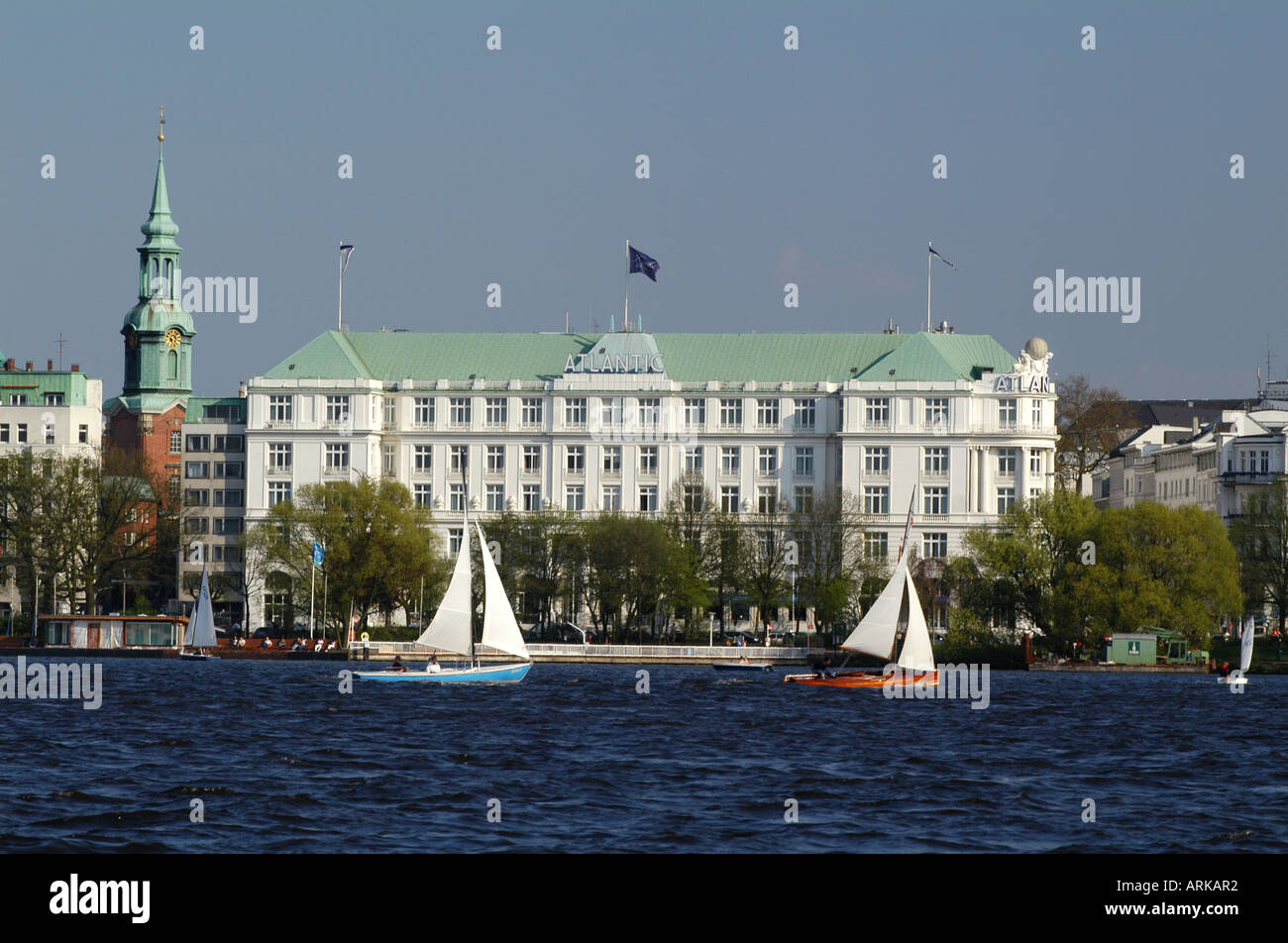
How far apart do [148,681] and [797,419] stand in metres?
89.2

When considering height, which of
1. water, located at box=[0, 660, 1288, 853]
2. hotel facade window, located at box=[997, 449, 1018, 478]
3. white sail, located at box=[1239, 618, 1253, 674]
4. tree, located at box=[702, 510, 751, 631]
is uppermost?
hotel facade window, located at box=[997, 449, 1018, 478]

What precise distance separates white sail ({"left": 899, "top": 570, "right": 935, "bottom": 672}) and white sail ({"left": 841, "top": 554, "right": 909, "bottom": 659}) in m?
0.86

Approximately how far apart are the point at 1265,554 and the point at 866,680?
50.5m

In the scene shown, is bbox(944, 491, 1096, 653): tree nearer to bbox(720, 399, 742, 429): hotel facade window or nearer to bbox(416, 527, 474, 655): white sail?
bbox(416, 527, 474, 655): white sail

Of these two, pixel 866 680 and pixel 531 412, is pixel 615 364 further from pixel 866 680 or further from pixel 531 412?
pixel 866 680

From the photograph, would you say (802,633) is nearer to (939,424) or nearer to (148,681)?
(939,424)

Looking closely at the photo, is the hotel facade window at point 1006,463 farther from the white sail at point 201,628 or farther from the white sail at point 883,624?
the white sail at point 883,624

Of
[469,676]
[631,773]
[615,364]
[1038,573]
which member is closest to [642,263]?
[615,364]

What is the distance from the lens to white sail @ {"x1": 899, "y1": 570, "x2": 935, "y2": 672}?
10175cm

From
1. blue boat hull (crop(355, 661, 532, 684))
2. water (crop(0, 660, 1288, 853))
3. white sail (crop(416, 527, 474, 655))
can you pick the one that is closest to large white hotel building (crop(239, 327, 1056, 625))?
blue boat hull (crop(355, 661, 532, 684))

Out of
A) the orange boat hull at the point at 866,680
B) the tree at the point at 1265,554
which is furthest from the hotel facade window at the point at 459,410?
the orange boat hull at the point at 866,680
